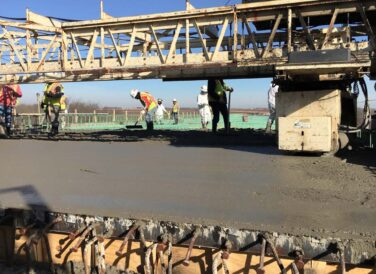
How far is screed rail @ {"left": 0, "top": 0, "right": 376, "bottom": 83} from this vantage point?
876 cm

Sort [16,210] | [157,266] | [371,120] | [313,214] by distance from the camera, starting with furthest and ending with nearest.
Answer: [371,120] < [16,210] < [313,214] < [157,266]

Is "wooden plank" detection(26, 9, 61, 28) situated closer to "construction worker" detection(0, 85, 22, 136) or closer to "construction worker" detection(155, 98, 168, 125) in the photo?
"construction worker" detection(0, 85, 22, 136)

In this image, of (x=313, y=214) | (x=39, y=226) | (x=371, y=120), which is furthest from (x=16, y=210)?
(x=371, y=120)

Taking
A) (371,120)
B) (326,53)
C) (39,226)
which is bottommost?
(39,226)

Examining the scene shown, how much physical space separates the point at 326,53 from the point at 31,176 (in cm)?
470

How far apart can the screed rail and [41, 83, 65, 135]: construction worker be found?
0.63 m

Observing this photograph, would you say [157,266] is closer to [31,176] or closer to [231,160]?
[31,176]

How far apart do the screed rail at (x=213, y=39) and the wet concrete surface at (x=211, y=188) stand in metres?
1.77

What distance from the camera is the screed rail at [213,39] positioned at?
876 cm

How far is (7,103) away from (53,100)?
201 cm

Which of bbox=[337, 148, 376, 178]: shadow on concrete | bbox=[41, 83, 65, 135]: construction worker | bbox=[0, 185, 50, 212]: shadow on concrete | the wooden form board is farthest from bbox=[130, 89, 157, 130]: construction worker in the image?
the wooden form board

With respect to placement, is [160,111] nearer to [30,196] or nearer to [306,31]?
[306,31]

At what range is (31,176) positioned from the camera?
574 centimetres

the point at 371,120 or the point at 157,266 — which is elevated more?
the point at 371,120
